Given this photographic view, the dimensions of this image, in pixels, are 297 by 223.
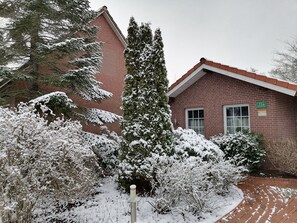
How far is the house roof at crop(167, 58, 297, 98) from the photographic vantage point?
8.48m

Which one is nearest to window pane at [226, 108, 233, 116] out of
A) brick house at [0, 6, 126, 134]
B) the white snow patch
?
the white snow patch

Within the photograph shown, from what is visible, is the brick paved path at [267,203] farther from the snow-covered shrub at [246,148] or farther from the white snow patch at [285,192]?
the snow-covered shrub at [246,148]

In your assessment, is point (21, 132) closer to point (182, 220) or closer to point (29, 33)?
point (182, 220)

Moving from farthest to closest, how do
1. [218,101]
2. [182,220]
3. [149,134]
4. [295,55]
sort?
[295,55] → [218,101] → [149,134] → [182,220]

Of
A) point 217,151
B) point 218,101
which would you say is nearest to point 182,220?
point 217,151

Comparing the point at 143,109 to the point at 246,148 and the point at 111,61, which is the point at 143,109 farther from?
the point at 111,61

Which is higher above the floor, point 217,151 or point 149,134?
point 149,134

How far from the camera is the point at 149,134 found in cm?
616

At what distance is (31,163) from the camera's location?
3.90 m

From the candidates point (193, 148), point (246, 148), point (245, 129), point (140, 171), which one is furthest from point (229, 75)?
point (140, 171)

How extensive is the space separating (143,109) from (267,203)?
11.9 ft

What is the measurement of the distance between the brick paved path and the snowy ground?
23 centimetres

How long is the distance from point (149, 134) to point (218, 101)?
561 cm

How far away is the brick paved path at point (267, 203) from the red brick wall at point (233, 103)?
7.73ft
